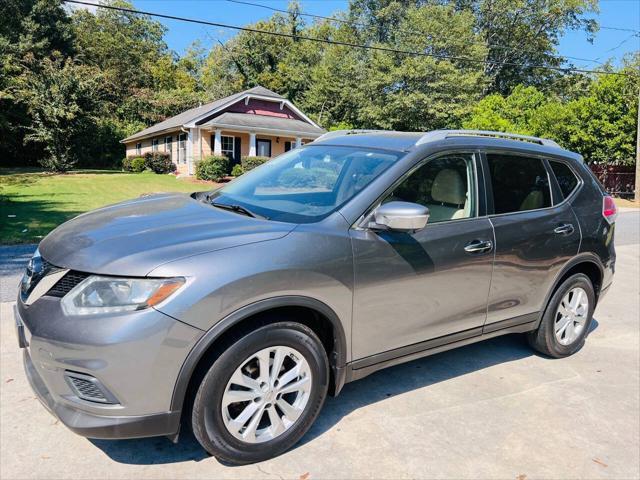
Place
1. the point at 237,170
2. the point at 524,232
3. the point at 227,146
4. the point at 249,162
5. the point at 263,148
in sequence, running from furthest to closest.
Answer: the point at 263,148
the point at 227,146
the point at 237,170
the point at 249,162
the point at 524,232

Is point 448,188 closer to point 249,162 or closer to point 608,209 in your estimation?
point 608,209

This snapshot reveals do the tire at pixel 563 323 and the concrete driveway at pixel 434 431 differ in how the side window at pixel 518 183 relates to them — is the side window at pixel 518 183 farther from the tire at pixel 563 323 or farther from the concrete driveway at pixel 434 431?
the concrete driveway at pixel 434 431

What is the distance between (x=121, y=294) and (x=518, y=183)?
3045 millimetres

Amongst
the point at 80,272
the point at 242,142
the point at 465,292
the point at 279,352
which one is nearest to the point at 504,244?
the point at 465,292

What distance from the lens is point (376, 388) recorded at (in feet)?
12.2

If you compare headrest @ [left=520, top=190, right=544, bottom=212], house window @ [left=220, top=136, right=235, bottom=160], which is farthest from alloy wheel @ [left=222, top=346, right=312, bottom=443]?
house window @ [left=220, top=136, right=235, bottom=160]

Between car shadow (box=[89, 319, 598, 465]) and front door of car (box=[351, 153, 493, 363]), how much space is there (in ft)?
1.76

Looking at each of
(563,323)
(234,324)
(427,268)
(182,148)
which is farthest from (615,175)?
(234,324)

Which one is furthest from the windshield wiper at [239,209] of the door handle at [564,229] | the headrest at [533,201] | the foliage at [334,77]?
the foliage at [334,77]

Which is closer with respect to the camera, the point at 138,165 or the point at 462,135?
the point at 462,135

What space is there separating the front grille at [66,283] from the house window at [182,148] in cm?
2906

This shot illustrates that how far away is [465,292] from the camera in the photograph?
3469 mm

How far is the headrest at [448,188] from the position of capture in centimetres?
351

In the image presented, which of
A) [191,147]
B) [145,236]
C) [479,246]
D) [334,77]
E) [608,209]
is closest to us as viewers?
[145,236]
